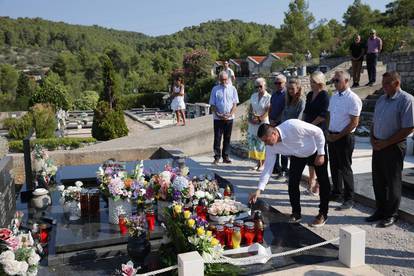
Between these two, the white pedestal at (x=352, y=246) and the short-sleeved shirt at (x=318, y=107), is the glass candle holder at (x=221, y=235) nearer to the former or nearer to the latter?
the white pedestal at (x=352, y=246)

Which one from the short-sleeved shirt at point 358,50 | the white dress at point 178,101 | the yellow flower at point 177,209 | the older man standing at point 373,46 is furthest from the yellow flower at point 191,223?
the short-sleeved shirt at point 358,50

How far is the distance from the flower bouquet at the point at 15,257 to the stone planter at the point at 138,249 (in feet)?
2.37

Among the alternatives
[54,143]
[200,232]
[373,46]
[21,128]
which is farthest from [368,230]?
[21,128]

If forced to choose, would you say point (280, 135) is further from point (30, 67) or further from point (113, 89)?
point (30, 67)

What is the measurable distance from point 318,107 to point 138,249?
9.40 ft

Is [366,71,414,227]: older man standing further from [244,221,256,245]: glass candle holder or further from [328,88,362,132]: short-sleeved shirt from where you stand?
[244,221,256,245]: glass candle holder

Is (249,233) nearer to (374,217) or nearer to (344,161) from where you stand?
(374,217)

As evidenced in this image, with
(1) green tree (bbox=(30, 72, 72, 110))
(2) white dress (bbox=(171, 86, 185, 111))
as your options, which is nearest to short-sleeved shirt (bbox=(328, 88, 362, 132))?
(2) white dress (bbox=(171, 86, 185, 111))

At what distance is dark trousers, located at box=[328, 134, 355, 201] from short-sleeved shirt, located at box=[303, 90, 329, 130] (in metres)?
0.35

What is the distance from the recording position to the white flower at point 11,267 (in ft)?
8.05

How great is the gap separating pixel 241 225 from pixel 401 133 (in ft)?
6.07

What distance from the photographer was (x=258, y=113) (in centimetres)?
636

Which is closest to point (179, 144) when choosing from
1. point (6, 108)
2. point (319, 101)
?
point (319, 101)

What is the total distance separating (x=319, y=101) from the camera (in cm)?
495
